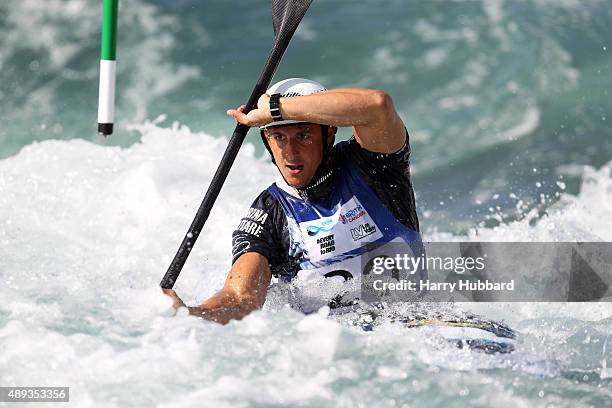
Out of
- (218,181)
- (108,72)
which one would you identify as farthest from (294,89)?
(108,72)

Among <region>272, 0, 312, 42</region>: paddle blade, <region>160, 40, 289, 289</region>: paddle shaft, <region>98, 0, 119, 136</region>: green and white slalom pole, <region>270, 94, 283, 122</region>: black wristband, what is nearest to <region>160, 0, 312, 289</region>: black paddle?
<region>160, 40, 289, 289</region>: paddle shaft

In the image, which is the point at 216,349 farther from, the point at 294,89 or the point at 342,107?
the point at 294,89

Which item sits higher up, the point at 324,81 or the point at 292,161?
the point at 324,81

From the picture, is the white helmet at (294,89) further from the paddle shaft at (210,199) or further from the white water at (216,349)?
the white water at (216,349)

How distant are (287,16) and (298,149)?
2.79ft

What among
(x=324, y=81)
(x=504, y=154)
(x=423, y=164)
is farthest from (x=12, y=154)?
(x=504, y=154)

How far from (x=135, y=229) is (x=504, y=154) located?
3.39 meters

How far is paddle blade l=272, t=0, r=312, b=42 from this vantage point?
460 cm

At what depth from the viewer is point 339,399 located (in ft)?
11.1

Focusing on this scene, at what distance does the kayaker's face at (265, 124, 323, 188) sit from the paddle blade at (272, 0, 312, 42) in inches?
24.2

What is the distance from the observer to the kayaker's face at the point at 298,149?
13.6 feet

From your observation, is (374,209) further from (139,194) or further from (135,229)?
(139,194)

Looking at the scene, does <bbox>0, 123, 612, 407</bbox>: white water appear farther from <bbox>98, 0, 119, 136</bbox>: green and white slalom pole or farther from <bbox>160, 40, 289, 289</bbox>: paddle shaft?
<bbox>98, 0, 119, 136</bbox>: green and white slalom pole

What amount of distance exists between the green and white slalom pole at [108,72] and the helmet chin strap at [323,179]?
0.68 metres
